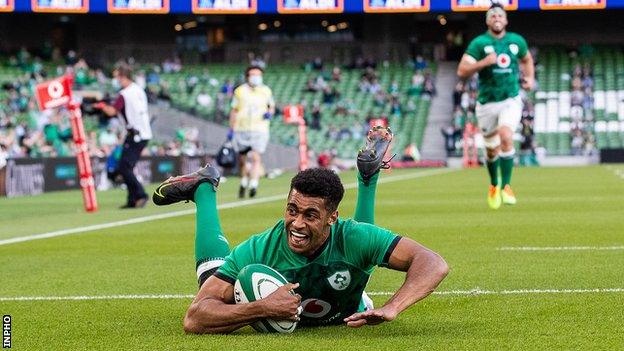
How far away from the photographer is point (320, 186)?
6.65m

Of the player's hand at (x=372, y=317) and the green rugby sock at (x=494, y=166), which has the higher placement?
the player's hand at (x=372, y=317)

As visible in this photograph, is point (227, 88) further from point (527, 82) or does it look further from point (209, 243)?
point (209, 243)

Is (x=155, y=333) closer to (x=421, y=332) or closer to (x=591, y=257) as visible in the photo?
(x=421, y=332)

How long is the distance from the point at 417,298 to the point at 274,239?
82 centimetres

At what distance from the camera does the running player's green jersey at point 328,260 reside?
6.84 meters

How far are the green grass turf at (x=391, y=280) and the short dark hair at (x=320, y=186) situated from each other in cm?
70

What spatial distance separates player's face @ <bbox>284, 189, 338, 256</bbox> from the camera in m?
6.64

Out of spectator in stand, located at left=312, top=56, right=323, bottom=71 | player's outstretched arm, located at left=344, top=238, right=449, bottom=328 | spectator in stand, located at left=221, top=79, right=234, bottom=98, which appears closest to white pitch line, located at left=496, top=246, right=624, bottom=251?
player's outstretched arm, located at left=344, top=238, right=449, bottom=328

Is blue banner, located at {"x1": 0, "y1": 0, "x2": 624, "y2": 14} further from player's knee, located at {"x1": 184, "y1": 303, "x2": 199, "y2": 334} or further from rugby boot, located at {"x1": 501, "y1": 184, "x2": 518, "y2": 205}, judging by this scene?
player's knee, located at {"x1": 184, "y1": 303, "x2": 199, "y2": 334}

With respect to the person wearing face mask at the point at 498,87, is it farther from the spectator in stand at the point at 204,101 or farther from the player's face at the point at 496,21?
the spectator in stand at the point at 204,101

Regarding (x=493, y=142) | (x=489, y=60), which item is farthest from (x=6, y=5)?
(x=489, y=60)

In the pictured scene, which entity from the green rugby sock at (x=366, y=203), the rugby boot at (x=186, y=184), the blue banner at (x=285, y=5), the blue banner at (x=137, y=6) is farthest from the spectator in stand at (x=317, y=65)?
the green rugby sock at (x=366, y=203)

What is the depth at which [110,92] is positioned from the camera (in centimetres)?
5069

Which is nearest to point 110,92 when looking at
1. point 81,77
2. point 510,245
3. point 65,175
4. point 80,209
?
point 81,77
